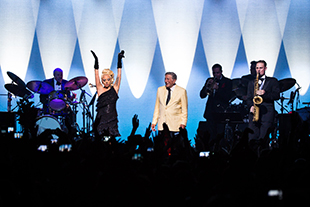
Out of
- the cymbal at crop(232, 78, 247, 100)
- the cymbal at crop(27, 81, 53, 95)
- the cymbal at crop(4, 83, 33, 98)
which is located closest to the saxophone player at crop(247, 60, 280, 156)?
the cymbal at crop(232, 78, 247, 100)

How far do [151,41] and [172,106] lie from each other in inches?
141

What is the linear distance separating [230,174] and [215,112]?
5634mm

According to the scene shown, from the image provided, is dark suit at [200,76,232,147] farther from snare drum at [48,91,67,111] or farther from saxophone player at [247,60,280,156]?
snare drum at [48,91,67,111]

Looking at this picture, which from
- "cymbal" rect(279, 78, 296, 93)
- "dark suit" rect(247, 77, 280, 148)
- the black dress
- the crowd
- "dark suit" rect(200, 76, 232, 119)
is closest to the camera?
the crowd

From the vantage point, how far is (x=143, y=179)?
0.65 meters

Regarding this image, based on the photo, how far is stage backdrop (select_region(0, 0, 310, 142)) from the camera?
8055mm

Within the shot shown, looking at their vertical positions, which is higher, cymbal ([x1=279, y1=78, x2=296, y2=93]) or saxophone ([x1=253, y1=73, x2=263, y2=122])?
cymbal ([x1=279, y1=78, x2=296, y2=93])

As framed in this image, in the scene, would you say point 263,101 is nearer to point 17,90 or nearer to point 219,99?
point 219,99

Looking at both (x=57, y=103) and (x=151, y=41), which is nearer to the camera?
(x=57, y=103)

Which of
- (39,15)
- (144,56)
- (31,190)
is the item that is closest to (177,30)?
(144,56)

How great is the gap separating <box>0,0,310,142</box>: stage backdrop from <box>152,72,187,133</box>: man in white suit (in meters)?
3.04

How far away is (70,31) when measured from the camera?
8.12 m

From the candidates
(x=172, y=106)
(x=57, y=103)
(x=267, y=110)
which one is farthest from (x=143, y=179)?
(x=57, y=103)

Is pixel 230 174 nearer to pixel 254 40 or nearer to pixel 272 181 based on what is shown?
pixel 272 181
